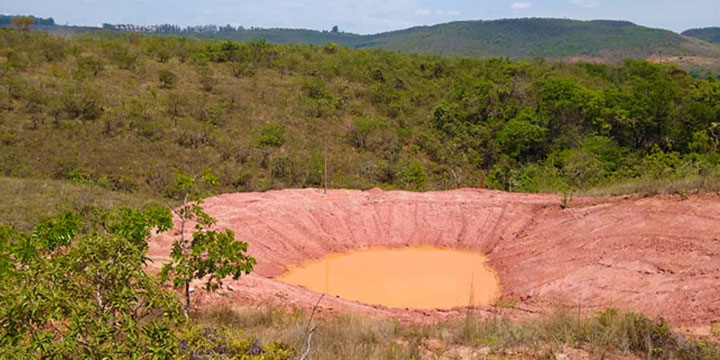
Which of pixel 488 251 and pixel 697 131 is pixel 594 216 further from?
pixel 697 131

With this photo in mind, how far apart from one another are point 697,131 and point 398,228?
1823 cm

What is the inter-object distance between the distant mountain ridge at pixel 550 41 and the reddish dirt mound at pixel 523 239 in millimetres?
95767

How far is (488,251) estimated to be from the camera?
1497 centimetres

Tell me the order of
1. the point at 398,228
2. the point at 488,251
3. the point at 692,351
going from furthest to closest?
the point at 398,228, the point at 488,251, the point at 692,351

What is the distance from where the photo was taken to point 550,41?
452ft

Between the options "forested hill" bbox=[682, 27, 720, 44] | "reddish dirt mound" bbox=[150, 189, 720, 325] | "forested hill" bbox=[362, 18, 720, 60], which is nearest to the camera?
"reddish dirt mound" bbox=[150, 189, 720, 325]

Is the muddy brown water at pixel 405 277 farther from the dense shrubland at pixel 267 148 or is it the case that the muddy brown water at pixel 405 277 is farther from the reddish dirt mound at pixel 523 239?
the dense shrubland at pixel 267 148

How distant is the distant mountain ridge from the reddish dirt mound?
95.8 meters

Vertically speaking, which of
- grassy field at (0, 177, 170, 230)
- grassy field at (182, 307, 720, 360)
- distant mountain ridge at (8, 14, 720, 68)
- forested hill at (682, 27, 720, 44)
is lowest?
grassy field at (0, 177, 170, 230)

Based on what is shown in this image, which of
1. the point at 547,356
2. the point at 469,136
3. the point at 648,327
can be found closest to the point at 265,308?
the point at 547,356

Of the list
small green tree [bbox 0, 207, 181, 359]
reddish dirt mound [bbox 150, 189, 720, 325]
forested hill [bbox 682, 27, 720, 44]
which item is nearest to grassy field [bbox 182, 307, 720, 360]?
small green tree [bbox 0, 207, 181, 359]

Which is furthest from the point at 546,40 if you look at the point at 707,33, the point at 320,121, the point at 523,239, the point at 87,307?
the point at 87,307

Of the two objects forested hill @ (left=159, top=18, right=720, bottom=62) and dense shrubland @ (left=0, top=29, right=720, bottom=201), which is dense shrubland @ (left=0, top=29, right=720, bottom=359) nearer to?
dense shrubland @ (left=0, top=29, right=720, bottom=201)

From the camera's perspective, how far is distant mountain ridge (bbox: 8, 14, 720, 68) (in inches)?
4596
